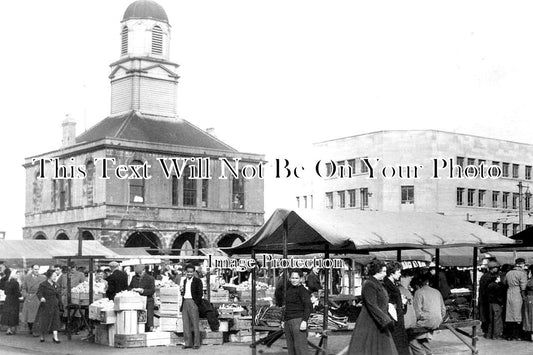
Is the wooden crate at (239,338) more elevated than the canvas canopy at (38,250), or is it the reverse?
the canvas canopy at (38,250)

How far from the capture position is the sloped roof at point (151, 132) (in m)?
51.3

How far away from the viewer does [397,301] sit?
12672mm

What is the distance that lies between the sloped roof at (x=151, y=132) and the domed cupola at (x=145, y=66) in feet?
2.92

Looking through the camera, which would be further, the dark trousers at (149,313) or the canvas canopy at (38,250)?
the canvas canopy at (38,250)

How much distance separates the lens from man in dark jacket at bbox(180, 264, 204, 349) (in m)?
18.1

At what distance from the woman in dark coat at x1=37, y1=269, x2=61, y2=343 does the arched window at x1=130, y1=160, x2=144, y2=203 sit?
2820cm

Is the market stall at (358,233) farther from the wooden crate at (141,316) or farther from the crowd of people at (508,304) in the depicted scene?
the wooden crate at (141,316)

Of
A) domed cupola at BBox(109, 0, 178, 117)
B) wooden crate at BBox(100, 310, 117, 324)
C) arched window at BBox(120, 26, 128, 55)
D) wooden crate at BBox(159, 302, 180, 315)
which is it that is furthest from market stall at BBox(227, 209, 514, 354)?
arched window at BBox(120, 26, 128, 55)

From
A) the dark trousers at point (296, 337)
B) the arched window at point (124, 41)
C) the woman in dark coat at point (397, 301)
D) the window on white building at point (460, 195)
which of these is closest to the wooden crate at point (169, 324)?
the dark trousers at point (296, 337)

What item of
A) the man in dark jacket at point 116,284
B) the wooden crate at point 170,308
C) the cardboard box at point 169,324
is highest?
the man in dark jacket at point 116,284

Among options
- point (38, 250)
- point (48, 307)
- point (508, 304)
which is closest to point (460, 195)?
point (38, 250)

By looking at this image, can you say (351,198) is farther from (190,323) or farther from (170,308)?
(190,323)

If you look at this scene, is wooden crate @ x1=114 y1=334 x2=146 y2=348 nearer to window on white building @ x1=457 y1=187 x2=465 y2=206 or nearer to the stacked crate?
the stacked crate

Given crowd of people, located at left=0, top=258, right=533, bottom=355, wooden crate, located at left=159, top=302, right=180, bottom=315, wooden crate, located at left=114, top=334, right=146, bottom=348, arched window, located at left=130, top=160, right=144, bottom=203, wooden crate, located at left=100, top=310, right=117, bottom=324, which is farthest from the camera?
arched window, located at left=130, top=160, right=144, bottom=203
